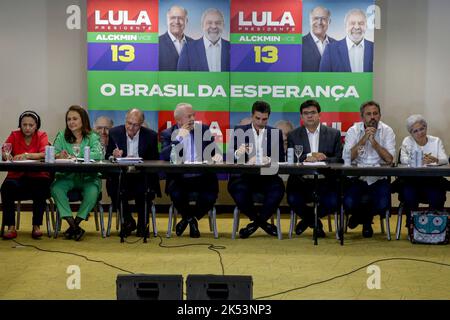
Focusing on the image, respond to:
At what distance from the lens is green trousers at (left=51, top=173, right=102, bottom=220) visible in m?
5.73

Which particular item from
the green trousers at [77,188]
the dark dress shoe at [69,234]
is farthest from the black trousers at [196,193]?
the dark dress shoe at [69,234]

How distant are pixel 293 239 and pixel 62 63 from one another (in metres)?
3.69

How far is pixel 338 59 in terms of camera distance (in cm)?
716

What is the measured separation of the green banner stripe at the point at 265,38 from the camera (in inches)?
283

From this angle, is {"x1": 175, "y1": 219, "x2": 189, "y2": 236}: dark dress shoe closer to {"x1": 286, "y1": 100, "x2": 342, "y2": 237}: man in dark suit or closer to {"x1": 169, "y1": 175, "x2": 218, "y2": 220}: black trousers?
{"x1": 169, "y1": 175, "x2": 218, "y2": 220}: black trousers

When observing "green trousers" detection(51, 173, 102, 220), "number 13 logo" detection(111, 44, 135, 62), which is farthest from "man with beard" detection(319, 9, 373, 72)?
"green trousers" detection(51, 173, 102, 220)

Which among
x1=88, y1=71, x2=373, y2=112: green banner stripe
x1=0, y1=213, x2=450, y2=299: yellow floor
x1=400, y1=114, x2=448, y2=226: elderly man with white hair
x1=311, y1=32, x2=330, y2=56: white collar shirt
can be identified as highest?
x1=311, y1=32, x2=330, y2=56: white collar shirt

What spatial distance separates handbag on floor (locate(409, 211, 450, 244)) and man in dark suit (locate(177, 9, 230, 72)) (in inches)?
113

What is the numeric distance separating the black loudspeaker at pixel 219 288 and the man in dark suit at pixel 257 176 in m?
2.85

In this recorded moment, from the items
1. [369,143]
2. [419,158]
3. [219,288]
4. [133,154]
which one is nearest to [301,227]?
[369,143]

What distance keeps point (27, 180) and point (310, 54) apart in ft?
11.0

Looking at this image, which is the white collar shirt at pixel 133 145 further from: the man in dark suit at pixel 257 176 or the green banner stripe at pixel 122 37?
the green banner stripe at pixel 122 37

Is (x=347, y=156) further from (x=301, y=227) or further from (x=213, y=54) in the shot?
(x=213, y=54)

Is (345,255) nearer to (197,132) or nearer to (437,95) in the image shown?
(197,132)
